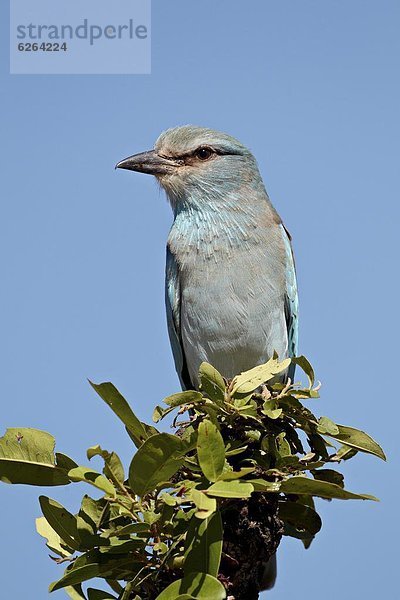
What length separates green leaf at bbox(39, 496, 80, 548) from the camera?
352 cm

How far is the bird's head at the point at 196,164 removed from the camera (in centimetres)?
717

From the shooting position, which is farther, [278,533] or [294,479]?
[278,533]

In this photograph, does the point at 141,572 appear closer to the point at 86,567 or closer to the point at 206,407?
the point at 86,567

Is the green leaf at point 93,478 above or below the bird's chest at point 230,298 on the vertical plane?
below

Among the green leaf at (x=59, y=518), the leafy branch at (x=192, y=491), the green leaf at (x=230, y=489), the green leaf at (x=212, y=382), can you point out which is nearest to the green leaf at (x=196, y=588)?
the leafy branch at (x=192, y=491)

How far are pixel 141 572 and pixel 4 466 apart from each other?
63cm

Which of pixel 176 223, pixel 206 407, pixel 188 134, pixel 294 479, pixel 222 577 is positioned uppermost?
pixel 188 134

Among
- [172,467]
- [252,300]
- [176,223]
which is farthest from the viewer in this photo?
[176,223]

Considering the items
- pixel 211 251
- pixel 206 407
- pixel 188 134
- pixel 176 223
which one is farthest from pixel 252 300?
pixel 206 407

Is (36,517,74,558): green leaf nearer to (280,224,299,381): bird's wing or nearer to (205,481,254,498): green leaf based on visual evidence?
(205,481,254,498): green leaf

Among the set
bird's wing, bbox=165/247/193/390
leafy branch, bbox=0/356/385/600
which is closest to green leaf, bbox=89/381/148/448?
leafy branch, bbox=0/356/385/600

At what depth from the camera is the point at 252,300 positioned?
6.57 m

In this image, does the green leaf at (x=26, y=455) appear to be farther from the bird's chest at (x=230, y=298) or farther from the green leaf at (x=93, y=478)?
the bird's chest at (x=230, y=298)

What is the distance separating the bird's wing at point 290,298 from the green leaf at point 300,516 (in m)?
3.00
